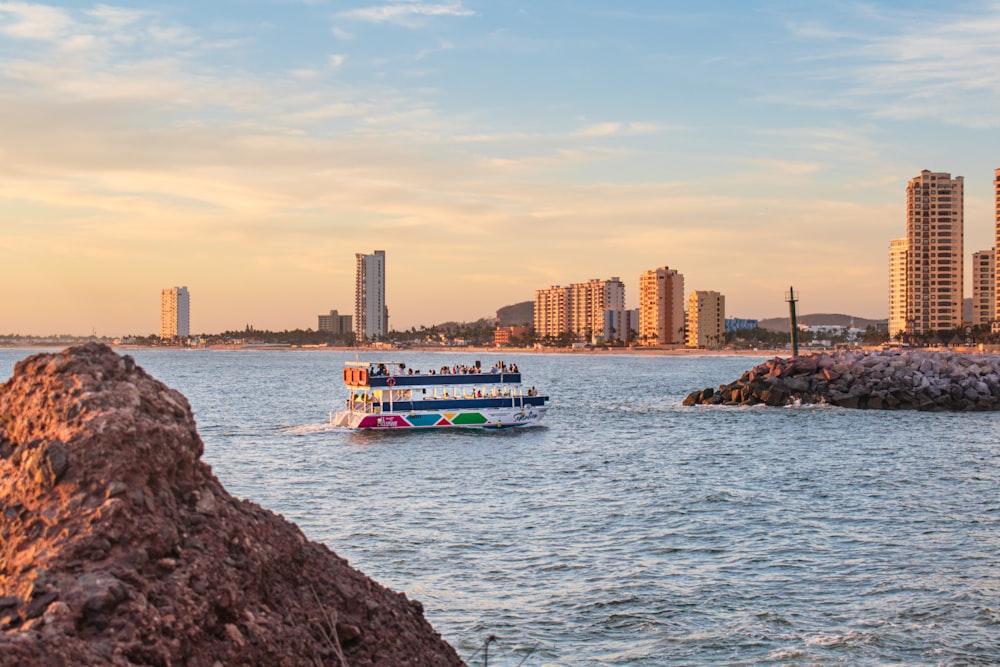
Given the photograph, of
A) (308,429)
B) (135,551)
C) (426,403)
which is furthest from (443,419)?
(135,551)

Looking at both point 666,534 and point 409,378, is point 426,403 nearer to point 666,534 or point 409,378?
point 409,378

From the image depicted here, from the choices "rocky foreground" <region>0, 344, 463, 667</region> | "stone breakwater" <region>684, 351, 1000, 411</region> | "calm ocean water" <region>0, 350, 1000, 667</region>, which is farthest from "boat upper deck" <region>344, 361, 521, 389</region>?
"rocky foreground" <region>0, 344, 463, 667</region>

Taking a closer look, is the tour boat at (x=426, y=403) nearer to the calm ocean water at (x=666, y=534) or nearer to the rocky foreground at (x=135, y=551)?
the calm ocean water at (x=666, y=534)

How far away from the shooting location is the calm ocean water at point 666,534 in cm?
1462

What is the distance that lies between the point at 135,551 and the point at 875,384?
236 ft

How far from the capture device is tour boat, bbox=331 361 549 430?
170 feet

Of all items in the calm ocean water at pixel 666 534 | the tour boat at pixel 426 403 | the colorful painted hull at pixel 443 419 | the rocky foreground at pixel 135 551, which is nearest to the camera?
the rocky foreground at pixel 135 551

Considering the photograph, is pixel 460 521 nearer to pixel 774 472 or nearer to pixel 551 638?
pixel 551 638

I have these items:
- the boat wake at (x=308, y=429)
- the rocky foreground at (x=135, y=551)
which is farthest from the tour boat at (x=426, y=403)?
the rocky foreground at (x=135, y=551)

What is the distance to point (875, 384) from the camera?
71312 millimetres

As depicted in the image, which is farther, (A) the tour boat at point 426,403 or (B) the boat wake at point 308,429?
(B) the boat wake at point 308,429

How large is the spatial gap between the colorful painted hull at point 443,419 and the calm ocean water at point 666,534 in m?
2.22

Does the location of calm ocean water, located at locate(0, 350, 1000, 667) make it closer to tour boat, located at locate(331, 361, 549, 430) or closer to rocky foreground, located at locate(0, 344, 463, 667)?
tour boat, located at locate(331, 361, 549, 430)

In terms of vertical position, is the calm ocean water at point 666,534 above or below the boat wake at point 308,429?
above
